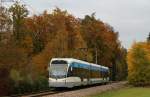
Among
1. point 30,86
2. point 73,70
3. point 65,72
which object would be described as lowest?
point 30,86

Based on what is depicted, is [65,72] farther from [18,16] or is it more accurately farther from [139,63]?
[139,63]

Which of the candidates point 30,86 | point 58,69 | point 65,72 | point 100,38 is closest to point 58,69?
point 58,69

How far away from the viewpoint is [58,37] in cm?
7231

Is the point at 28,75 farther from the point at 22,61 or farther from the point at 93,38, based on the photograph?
the point at 93,38

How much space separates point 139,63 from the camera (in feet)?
252

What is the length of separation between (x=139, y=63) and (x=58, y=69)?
28810 mm

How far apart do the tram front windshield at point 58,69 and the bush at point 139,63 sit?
92.0 ft

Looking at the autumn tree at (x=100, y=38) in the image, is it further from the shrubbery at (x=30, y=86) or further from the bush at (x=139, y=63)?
the shrubbery at (x=30, y=86)

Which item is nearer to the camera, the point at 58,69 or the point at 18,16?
the point at 58,69

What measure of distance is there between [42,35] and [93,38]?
27.0 metres

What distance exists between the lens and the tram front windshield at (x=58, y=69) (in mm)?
50312

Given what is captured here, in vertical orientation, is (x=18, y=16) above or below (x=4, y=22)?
above

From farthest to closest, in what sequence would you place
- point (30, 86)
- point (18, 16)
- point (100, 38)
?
point (100, 38), point (18, 16), point (30, 86)

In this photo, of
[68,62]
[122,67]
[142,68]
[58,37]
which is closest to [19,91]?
[68,62]
